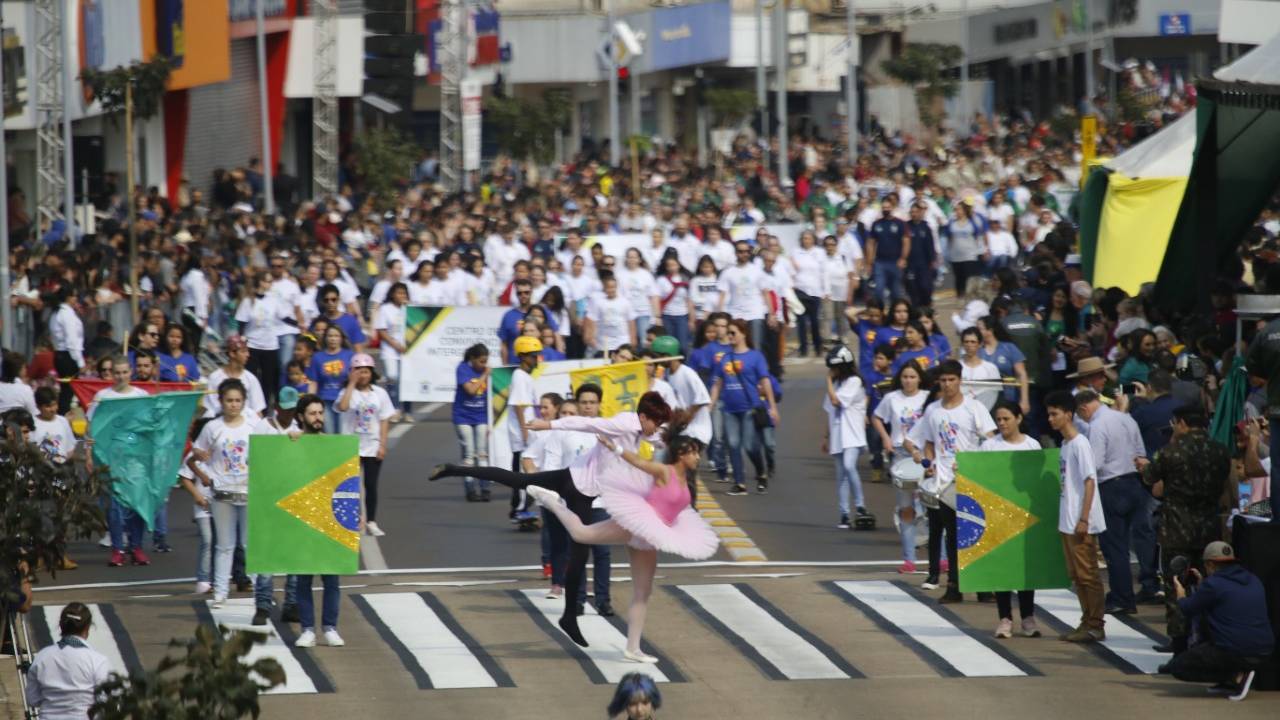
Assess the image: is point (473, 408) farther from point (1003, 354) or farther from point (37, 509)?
point (37, 509)

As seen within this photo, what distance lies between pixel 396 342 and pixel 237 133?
2867 centimetres

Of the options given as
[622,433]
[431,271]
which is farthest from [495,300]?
[622,433]

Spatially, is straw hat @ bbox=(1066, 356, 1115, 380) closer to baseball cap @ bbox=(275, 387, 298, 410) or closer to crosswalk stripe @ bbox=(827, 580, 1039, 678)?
crosswalk stripe @ bbox=(827, 580, 1039, 678)

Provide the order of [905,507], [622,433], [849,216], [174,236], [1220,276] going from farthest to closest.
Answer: [849,216]
[174,236]
[1220,276]
[905,507]
[622,433]

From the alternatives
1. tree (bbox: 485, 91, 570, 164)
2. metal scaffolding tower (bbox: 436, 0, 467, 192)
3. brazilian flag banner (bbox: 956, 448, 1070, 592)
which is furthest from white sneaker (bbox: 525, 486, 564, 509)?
tree (bbox: 485, 91, 570, 164)

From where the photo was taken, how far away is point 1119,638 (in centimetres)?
1616

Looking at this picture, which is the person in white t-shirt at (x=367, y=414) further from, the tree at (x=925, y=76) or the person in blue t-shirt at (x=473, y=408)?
the tree at (x=925, y=76)

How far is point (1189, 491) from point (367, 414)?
24.7 feet

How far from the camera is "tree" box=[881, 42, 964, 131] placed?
78.1 metres

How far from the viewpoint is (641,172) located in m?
57.5

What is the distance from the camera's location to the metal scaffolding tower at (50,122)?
107 ft

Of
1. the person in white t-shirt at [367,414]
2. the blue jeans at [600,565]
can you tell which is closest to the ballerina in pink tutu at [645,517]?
the blue jeans at [600,565]

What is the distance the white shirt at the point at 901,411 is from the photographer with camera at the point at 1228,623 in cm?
520

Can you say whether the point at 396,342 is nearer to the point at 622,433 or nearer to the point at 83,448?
the point at 83,448
